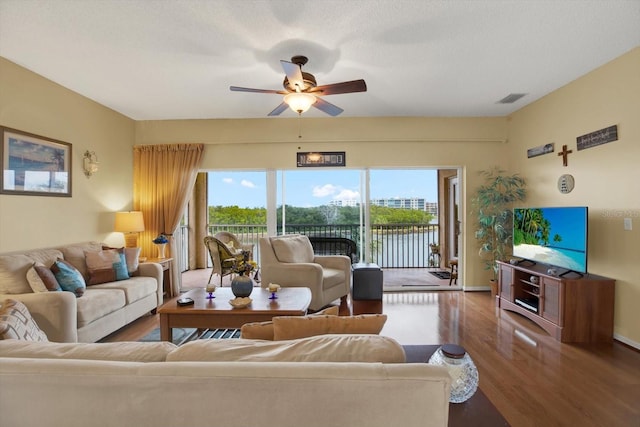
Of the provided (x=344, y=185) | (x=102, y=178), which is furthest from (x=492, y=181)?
(x=102, y=178)

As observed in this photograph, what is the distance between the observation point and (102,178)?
404 centimetres

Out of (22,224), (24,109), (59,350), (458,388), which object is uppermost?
(24,109)

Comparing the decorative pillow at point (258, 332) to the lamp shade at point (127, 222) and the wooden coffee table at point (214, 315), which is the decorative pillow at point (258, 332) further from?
the lamp shade at point (127, 222)

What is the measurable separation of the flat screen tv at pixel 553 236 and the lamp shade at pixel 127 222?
4.84 metres

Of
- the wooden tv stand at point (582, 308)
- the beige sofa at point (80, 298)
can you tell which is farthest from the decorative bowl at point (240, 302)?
the wooden tv stand at point (582, 308)

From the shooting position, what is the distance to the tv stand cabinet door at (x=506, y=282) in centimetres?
361

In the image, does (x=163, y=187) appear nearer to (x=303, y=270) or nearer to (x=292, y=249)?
(x=292, y=249)

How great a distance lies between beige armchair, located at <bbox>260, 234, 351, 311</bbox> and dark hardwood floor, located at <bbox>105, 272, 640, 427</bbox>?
686mm

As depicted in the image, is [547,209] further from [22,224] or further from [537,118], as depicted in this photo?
[22,224]

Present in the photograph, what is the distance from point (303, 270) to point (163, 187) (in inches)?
102

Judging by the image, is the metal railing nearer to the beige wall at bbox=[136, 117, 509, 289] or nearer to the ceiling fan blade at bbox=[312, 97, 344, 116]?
the beige wall at bbox=[136, 117, 509, 289]

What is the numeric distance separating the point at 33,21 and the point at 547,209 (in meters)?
4.85

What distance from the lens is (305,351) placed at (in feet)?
3.13

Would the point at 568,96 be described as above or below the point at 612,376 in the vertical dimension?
above
